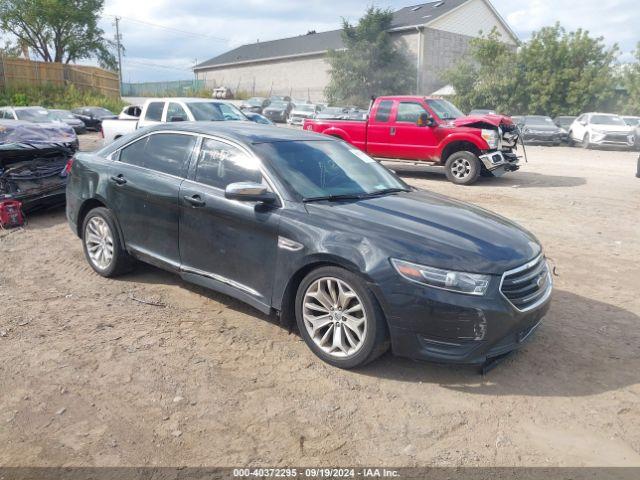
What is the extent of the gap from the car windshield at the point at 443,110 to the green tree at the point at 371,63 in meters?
28.7

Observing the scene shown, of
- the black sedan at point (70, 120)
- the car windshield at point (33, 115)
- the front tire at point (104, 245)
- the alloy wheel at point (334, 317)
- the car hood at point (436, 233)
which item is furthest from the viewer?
the black sedan at point (70, 120)

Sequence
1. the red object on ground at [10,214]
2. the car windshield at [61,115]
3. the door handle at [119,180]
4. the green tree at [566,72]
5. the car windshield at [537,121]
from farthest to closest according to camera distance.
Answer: the green tree at [566,72], the car windshield at [537,121], the car windshield at [61,115], the red object on ground at [10,214], the door handle at [119,180]

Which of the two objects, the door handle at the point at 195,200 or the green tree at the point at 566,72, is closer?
the door handle at the point at 195,200

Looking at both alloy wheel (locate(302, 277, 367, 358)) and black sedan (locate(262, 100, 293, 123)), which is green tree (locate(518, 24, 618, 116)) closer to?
black sedan (locate(262, 100, 293, 123))

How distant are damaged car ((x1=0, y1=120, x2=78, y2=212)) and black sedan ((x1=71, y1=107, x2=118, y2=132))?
66.8 ft

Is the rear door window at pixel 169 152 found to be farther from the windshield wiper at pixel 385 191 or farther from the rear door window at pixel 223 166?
the windshield wiper at pixel 385 191

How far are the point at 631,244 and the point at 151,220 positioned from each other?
619cm

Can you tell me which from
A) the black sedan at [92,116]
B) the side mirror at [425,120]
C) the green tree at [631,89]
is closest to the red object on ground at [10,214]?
the side mirror at [425,120]

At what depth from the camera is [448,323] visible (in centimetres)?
345

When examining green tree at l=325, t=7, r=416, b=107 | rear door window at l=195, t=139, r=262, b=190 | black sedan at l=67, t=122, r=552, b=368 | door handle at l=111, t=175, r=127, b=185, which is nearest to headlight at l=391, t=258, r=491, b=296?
black sedan at l=67, t=122, r=552, b=368

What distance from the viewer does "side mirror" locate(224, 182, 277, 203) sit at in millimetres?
4035

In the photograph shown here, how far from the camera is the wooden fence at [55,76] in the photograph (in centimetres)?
3500

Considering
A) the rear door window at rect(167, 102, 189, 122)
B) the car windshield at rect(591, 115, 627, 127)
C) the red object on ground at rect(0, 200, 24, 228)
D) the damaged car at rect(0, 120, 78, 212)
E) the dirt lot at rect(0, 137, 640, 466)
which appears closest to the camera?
the dirt lot at rect(0, 137, 640, 466)

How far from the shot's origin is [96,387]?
3570 mm
